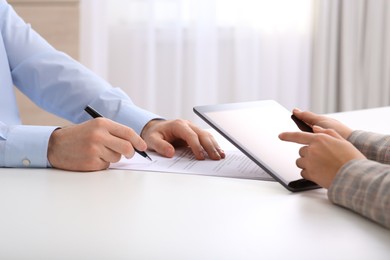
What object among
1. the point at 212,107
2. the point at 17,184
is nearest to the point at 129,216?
the point at 17,184

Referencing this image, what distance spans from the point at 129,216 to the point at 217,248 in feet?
0.47

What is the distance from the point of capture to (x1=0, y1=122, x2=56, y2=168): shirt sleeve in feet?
3.41

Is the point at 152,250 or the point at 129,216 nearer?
the point at 152,250

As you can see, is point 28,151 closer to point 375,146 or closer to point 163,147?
point 163,147

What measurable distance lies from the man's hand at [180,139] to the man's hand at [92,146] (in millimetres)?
107

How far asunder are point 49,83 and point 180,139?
46cm

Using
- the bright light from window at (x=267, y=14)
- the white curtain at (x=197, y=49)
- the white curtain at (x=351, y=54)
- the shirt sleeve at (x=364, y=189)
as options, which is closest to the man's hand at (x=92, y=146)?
the shirt sleeve at (x=364, y=189)

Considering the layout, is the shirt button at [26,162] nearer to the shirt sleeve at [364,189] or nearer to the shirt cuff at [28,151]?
the shirt cuff at [28,151]

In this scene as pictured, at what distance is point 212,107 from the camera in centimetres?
111

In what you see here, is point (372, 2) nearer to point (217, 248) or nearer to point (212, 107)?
point (212, 107)

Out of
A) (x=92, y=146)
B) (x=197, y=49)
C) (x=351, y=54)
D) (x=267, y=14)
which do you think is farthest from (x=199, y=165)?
(x=351, y=54)

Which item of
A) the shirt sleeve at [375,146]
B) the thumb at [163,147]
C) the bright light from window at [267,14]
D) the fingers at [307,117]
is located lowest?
the thumb at [163,147]

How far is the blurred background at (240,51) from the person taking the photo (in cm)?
349

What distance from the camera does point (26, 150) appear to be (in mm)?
1043
